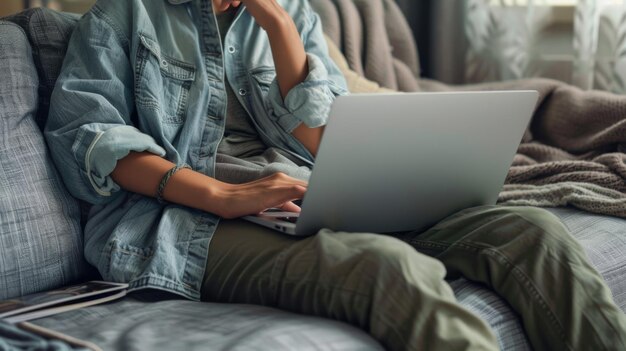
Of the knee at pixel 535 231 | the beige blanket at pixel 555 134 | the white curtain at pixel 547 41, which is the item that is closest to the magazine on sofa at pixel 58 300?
the knee at pixel 535 231

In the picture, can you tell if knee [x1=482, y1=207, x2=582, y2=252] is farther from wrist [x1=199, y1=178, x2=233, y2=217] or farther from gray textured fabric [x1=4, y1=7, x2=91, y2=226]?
gray textured fabric [x1=4, y1=7, x2=91, y2=226]

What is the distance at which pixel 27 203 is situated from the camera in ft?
4.52

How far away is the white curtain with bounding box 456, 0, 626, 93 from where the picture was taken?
8.18ft

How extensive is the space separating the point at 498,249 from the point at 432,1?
5.62ft

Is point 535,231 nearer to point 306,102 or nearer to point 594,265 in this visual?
point 594,265

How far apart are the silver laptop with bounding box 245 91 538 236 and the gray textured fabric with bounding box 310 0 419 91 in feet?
2.97

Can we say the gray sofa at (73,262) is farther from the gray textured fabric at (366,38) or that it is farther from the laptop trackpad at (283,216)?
the gray textured fabric at (366,38)

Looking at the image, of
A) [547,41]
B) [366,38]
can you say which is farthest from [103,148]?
[547,41]

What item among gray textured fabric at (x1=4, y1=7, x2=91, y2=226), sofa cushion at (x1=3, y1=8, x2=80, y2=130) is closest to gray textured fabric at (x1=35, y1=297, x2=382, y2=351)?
gray textured fabric at (x1=4, y1=7, x2=91, y2=226)

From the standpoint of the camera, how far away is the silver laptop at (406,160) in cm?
122

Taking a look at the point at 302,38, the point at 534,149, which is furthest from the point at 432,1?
the point at 302,38

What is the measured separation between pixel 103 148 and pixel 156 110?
0.13 metres

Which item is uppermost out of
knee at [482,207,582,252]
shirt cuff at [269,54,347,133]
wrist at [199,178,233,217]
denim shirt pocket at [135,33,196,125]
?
denim shirt pocket at [135,33,196,125]

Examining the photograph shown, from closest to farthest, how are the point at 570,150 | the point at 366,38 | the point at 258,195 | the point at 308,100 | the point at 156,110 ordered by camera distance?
the point at 258,195
the point at 156,110
the point at 308,100
the point at 570,150
the point at 366,38
